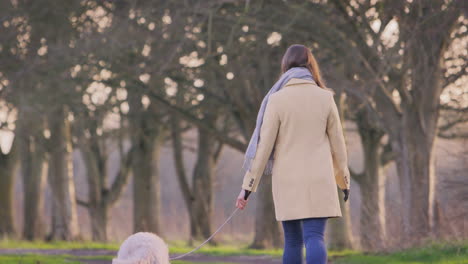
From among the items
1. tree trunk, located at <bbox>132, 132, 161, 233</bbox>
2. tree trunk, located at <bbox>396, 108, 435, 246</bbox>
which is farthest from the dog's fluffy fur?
tree trunk, located at <bbox>132, 132, 161, 233</bbox>

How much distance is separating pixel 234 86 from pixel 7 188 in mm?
10421

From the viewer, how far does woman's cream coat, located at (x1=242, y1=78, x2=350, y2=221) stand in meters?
5.79

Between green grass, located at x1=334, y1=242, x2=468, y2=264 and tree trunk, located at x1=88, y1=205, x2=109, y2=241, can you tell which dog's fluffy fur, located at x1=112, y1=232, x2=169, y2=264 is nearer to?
green grass, located at x1=334, y1=242, x2=468, y2=264

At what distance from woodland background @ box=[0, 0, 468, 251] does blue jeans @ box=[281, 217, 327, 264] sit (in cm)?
508

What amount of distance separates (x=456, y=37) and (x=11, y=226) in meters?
15.5

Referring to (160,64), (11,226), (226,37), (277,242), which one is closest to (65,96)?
(160,64)

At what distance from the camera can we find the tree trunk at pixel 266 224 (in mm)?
17688

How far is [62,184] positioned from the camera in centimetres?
2155

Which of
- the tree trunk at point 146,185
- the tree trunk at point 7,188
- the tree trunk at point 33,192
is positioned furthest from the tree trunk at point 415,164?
the tree trunk at point 7,188

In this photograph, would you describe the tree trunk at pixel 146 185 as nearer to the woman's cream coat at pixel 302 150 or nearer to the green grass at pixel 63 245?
the green grass at pixel 63 245

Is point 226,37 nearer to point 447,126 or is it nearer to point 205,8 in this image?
point 205,8

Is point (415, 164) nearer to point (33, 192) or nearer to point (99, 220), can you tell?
point (99, 220)

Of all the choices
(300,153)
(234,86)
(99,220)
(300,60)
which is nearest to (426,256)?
(300,153)

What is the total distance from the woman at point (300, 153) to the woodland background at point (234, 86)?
5080 mm
